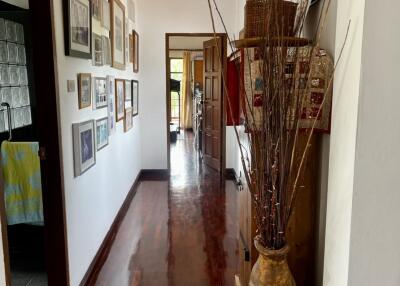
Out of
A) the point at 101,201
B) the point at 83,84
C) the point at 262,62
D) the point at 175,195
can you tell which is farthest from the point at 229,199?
the point at 262,62

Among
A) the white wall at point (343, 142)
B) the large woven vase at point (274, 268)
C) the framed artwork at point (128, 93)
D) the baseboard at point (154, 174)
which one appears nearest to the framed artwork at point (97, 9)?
the framed artwork at point (128, 93)

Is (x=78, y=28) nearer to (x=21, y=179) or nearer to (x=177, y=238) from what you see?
(x=21, y=179)

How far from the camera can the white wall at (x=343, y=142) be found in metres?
1.10

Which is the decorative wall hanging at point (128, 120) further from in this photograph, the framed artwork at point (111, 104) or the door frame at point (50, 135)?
the door frame at point (50, 135)

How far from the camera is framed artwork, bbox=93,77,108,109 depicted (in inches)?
116

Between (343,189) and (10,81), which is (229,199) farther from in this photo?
(343,189)

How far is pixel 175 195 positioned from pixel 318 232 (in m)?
3.20

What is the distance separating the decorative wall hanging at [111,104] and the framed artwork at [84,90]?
66cm

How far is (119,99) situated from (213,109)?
2.05 m

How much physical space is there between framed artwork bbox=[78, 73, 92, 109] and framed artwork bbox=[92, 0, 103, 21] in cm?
49

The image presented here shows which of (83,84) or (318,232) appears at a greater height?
(83,84)

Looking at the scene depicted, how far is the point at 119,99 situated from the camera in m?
3.99

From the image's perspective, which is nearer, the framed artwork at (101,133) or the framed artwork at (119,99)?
the framed artwork at (101,133)

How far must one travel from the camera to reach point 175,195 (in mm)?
4844
